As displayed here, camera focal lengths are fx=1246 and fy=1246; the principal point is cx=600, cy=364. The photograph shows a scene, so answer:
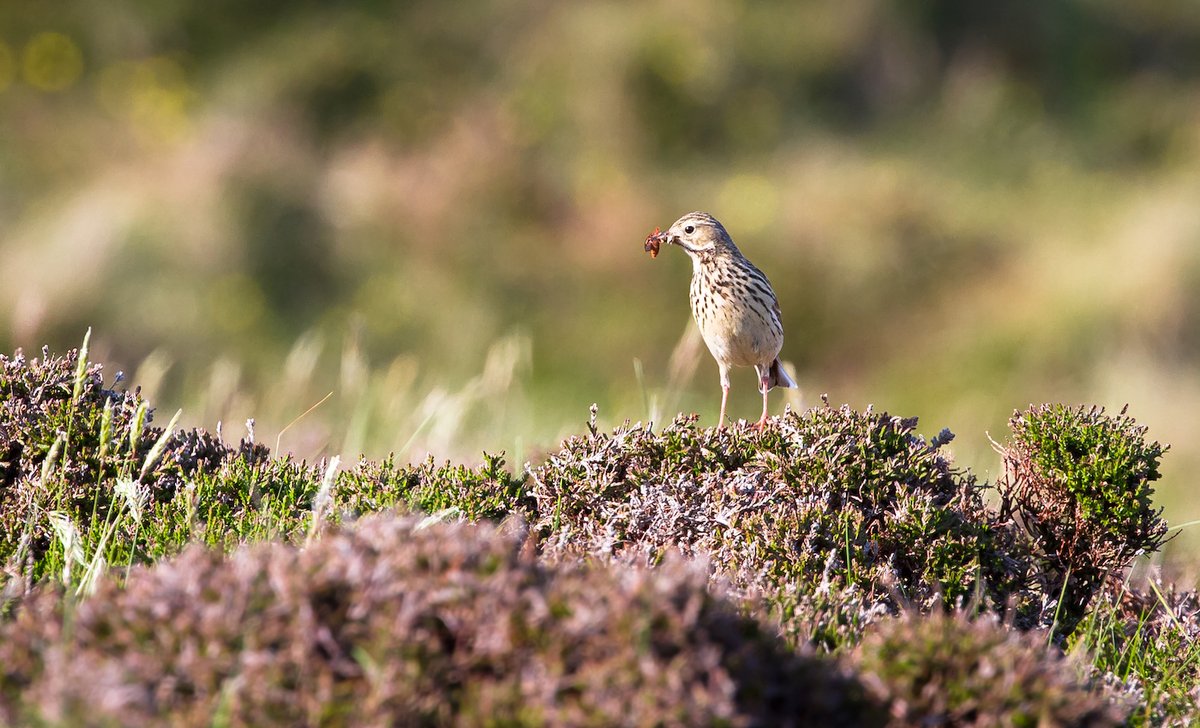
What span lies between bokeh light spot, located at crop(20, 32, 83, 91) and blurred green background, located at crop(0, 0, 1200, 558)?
0.30ft

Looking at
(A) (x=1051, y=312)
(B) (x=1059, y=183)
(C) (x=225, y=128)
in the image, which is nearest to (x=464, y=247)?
(C) (x=225, y=128)

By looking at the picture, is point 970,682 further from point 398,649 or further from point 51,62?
point 51,62

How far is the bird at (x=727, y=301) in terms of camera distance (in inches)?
262

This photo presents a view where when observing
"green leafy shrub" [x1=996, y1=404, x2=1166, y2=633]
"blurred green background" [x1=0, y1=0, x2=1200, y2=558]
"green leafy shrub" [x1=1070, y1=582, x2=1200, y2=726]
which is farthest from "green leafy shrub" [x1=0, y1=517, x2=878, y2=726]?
"blurred green background" [x1=0, y1=0, x2=1200, y2=558]

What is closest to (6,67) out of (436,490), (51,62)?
(51,62)

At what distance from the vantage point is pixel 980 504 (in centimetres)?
501

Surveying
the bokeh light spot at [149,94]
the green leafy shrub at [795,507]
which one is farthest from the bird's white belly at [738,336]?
the bokeh light spot at [149,94]

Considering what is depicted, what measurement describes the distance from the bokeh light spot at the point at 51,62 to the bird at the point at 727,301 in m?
17.3

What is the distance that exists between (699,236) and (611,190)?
11.3m

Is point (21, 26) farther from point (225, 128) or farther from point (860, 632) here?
point (860, 632)

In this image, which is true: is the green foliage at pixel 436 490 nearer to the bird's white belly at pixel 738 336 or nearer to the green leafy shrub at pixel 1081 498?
the bird's white belly at pixel 738 336

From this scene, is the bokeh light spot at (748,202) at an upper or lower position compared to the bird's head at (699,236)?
upper

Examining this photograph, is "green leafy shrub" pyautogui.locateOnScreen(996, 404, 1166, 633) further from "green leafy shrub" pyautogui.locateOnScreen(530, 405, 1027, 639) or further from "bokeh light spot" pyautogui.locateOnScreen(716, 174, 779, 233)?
"bokeh light spot" pyautogui.locateOnScreen(716, 174, 779, 233)

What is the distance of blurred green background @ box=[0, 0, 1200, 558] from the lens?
48.2ft
